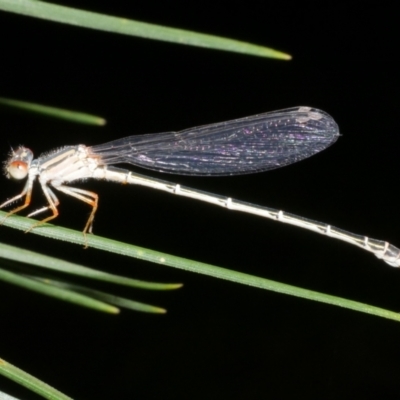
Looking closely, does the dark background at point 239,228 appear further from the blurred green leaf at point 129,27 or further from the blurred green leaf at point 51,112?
the blurred green leaf at point 129,27

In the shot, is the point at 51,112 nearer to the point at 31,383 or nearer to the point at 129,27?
the point at 129,27

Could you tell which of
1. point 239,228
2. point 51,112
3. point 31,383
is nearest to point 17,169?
point 51,112

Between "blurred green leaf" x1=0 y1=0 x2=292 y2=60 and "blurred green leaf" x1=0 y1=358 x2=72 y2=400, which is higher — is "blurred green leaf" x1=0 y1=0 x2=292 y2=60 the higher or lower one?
the higher one

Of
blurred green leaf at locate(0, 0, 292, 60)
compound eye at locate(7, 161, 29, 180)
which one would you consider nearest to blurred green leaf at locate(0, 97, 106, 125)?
blurred green leaf at locate(0, 0, 292, 60)

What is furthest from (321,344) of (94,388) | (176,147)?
(176,147)

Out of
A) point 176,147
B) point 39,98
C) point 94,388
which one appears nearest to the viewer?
point 176,147

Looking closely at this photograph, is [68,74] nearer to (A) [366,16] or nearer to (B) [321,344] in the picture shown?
(A) [366,16]

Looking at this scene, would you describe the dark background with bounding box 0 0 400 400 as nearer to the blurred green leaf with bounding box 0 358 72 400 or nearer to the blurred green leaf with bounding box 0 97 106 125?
the blurred green leaf with bounding box 0 97 106 125
